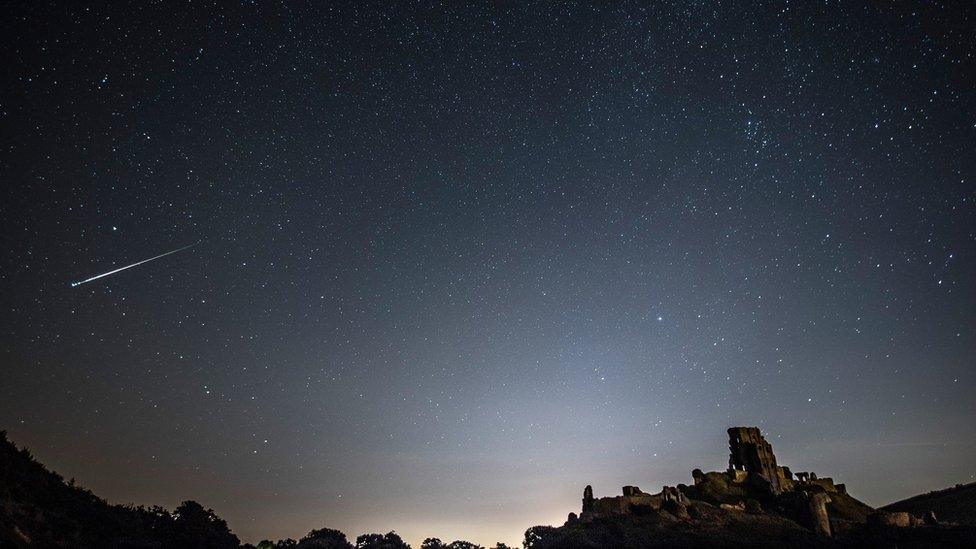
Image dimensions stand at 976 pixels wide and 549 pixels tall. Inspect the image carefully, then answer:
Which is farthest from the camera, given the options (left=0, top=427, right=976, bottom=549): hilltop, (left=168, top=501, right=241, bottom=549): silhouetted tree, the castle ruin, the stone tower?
the stone tower

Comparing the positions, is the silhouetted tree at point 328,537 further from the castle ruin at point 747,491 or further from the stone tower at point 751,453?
the stone tower at point 751,453

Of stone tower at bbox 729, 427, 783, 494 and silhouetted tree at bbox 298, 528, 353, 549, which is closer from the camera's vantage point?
silhouetted tree at bbox 298, 528, 353, 549

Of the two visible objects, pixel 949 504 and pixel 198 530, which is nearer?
pixel 198 530

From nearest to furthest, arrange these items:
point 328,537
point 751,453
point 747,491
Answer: point 747,491 → point 751,453 → point 328,537

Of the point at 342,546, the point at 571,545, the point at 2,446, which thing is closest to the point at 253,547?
the point at 342,546

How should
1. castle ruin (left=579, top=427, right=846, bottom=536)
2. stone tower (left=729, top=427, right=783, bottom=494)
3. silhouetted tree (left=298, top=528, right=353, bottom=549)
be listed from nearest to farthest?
castle ruin (left=579, top=427, right=846, bottom=536), silhouetted tree (left=298, top=528, right=353, bottom=549), stone tower (left=729, top=427, right=783, bottom=494)

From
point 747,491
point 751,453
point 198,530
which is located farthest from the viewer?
point 751,453

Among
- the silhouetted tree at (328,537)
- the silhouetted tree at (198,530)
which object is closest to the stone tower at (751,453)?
the silhouetted tree at (328,537)

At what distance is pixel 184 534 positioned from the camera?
208ft

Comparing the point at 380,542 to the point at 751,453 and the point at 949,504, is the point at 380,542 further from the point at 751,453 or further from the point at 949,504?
the point at 949,504

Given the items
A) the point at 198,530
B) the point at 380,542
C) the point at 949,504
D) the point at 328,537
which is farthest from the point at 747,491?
the point at 198,530

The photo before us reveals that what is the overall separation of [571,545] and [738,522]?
25.0m

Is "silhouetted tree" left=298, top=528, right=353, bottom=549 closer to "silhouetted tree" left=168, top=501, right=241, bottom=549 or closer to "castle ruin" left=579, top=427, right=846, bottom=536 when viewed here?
"silhouetted tree" left=168, top=501, right=241, bottom=549

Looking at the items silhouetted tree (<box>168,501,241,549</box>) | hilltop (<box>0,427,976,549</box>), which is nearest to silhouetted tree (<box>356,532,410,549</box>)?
hilltop (<box>0,427,976,549</box>)
